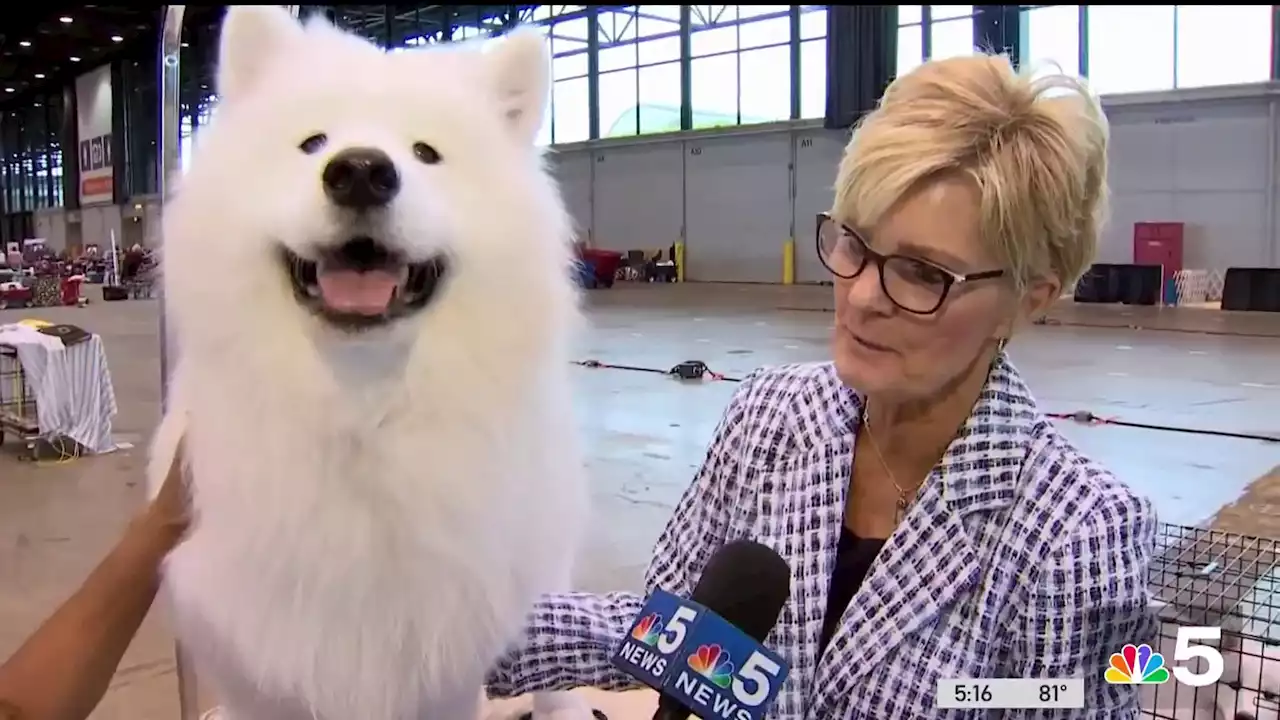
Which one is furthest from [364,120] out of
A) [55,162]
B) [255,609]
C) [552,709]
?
[55,162]

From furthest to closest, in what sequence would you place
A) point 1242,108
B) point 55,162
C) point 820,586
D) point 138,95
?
point 55,162 < point 138,95 < point 1242,108 < point 820,586

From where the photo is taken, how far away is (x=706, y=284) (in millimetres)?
22375

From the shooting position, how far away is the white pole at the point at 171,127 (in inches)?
83.8

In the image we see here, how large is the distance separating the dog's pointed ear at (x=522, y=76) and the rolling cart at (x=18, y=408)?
5643 mm

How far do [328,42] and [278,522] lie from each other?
29.7 inches

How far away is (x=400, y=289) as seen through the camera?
5.02 feet

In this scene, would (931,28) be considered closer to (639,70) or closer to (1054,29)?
(1054,29)

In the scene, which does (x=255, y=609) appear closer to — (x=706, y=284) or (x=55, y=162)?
(x=706, y=284)

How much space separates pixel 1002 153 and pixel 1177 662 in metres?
0.94

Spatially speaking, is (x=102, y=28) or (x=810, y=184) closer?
(x=810, y=184)

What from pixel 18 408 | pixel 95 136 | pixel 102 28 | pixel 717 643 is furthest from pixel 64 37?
pixel 717 643

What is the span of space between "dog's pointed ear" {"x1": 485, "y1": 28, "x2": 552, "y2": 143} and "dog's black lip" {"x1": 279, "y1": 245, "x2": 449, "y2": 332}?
0.33 m

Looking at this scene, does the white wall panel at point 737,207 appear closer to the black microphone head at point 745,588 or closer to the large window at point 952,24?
the large window at point 952,24

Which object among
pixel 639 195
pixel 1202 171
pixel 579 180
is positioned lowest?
pixel 1202 171
